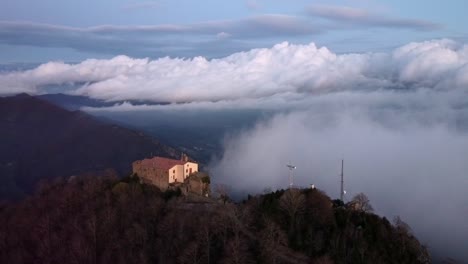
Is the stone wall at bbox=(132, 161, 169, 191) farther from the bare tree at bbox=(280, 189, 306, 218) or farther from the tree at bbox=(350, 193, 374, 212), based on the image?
the tree at bbox=(350, 193, 374, 212)

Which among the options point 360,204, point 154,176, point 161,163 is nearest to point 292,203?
point 360,204

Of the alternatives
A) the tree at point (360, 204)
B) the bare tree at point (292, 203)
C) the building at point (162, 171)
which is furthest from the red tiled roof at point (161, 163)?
the tree at point (360, 204)

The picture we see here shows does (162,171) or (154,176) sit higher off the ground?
(162,171)

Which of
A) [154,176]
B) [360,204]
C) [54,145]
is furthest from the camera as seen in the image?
[54,145]

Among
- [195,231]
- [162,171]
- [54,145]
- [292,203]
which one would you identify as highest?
[162,171]

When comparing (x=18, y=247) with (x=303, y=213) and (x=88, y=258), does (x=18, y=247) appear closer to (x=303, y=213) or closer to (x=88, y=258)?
(x=88, y=258)

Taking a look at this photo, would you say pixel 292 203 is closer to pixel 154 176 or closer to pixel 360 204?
pixel 360 204

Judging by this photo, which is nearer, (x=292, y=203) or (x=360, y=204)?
(x=292, y=203)

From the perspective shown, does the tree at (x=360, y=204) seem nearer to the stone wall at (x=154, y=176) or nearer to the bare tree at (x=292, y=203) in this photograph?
the bare tree at (x=292, y=203)

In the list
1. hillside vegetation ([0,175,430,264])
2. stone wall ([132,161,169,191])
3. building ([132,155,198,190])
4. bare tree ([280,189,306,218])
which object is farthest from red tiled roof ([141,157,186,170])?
bare tree ([280,189,306,218])
